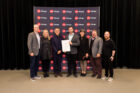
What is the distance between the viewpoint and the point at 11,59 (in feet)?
17.0

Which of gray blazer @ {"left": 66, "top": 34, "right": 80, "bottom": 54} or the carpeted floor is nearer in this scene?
the carpeted floor

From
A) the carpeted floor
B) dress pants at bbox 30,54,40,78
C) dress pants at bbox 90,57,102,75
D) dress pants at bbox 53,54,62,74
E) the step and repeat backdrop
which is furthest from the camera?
the step and repeat backdrop

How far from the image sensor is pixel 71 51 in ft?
13.6

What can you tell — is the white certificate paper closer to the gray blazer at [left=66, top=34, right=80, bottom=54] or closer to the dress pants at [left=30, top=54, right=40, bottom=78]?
the gray blazer at [left=66, top=34, right=80, bottom=54]

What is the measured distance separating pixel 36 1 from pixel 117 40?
3565 mm

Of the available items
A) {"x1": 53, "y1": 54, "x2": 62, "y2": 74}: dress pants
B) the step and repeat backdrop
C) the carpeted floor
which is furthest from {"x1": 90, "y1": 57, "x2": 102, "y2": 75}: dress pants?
{"x1": 53, "y1": 54, "x2": 62, "y2": 74}: dress pants

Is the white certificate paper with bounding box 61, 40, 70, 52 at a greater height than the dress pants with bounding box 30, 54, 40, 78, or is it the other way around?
the white certificate paper with bounding box 61, 40, 70, 52

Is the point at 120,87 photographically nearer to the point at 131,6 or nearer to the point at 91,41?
the point at 91,41

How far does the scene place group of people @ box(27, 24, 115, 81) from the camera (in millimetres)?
3891

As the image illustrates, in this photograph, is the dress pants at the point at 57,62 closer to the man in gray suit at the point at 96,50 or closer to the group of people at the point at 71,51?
the group of people at the point at 71,51

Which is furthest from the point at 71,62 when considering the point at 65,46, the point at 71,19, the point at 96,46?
the point at 71,19

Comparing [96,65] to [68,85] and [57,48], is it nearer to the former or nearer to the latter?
[68,85]

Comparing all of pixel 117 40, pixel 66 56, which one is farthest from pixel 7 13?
pixel 117 40

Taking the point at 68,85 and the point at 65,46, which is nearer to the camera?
the point at 68,85
